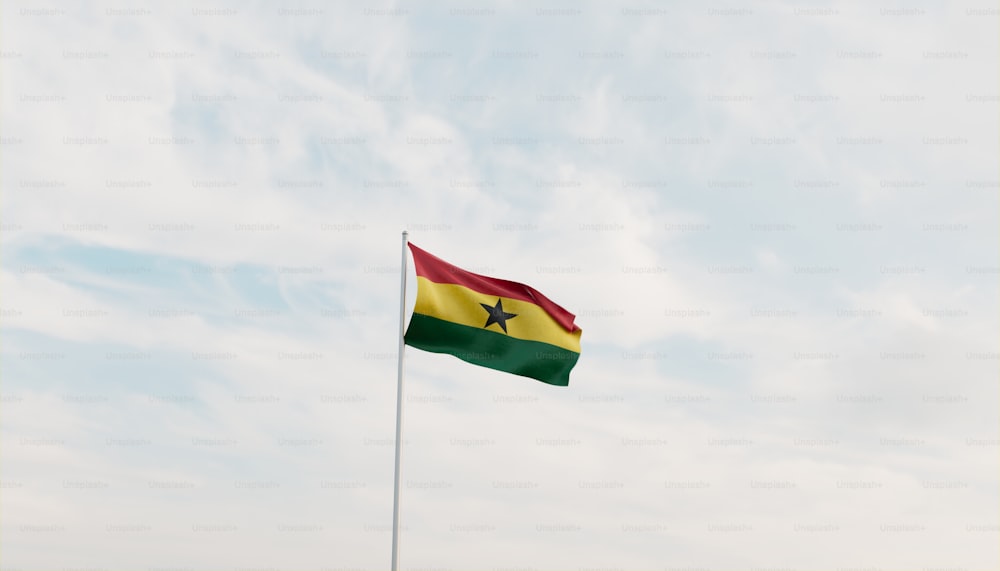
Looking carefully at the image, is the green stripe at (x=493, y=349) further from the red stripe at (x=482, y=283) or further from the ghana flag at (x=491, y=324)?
the red stripe at (x=482, y=283)

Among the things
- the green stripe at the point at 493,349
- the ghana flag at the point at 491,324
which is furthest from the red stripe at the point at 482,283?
the green stripe at the point at 493,349

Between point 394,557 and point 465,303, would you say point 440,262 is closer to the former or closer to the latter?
point 465,303

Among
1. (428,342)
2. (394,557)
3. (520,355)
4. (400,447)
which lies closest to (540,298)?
(520,355)

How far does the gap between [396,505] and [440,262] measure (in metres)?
5.26

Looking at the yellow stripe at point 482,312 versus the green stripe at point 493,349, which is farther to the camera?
the yellow stripe at point 482,312

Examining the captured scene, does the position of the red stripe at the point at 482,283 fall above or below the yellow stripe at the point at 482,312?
above

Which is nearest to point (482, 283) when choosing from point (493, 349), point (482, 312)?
point (482, 312)

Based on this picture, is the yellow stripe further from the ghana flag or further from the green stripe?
the green stripe

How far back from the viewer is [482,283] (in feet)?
74.1

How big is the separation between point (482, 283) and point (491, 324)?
0.94m

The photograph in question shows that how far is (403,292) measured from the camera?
21328 millimetres

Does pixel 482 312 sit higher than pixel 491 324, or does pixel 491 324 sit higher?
pixel 482 312

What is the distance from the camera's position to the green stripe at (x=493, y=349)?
21500mm

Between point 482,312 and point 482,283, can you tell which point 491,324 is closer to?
point 482,312
